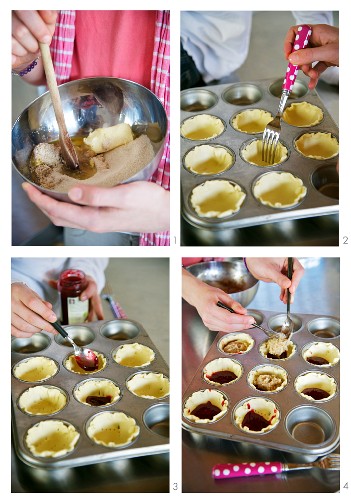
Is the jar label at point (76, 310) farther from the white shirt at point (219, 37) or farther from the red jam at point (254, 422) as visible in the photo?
the white shirt at point (219, 37)

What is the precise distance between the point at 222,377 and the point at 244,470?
0.76 ft

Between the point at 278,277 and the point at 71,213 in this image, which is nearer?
the point at 71,213

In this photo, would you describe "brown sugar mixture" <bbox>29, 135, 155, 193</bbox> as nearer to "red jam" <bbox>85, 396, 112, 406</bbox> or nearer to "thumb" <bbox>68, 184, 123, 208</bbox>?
"thumb" <bbox>68, 184, 123, 208</bbox>

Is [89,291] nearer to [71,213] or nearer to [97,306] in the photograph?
[97,306]

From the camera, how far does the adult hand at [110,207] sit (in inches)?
47.1

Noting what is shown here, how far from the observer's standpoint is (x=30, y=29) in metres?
1.20

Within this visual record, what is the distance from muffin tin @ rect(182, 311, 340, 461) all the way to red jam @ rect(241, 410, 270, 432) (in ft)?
0.08

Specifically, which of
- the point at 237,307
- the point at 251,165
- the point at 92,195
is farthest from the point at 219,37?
the point at 237,307

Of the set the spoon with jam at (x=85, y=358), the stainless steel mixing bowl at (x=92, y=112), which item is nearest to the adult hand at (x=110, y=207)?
the stainless steel mixing bowl at (x=92, y=112)

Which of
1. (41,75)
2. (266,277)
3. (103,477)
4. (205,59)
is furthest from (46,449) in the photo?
(205,59)

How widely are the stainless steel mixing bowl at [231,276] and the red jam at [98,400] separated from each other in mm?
354

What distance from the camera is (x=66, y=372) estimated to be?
1.47m

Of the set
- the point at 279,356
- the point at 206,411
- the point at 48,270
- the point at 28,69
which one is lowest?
the point at 206,411

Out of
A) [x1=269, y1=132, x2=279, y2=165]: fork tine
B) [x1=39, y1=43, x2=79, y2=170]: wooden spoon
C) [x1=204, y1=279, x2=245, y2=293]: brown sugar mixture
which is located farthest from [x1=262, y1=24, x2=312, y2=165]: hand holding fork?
[x1=39, y1=43, x2=79, y2=170]: wooden spoon
